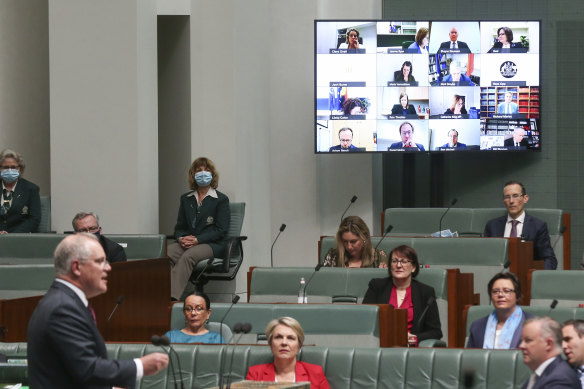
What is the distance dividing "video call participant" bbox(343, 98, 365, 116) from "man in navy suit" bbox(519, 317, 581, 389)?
7.12 m

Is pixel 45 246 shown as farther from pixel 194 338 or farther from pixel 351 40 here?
Result: pixel 351 40

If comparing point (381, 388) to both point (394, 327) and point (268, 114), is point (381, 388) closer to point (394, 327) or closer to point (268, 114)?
point (394, 327)

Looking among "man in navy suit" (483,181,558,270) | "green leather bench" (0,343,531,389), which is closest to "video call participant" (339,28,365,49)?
"man in navy suit" (483,181,558,270)

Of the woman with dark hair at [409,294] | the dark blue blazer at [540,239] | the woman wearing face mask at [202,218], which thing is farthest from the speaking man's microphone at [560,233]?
the woman with dark hair at [409,294]

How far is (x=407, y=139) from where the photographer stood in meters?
11.7

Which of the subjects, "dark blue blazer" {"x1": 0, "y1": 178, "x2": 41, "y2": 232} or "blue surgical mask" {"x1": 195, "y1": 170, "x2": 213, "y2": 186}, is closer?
"dark blue blazer" {"x1": 0, "y1": 178, "x2": 41, "y2": 232}

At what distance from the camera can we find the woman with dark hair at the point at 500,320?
628 cm

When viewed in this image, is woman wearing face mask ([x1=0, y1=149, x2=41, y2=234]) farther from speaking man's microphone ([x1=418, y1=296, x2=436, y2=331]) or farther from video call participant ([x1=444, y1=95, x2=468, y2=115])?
video call participant ([x1=444, y1=95, x2=468, y2=115])

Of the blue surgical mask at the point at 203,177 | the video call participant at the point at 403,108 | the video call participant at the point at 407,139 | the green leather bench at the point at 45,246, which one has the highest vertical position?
the video call participant at the point at 403,108

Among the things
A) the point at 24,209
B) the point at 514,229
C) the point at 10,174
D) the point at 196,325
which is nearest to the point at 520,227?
the point at 514,229

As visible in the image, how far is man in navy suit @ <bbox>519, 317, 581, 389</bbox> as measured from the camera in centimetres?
458

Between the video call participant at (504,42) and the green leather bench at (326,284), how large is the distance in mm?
4655

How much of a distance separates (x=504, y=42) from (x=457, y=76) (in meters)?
0.60

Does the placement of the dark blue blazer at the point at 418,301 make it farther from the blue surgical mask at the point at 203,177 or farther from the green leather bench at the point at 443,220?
the green leather bench at the point at 443,220
